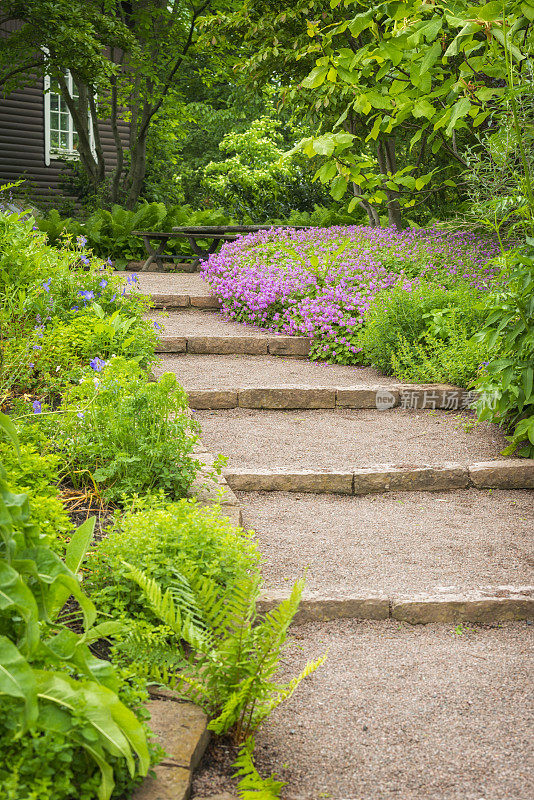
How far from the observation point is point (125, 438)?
11.1 ft

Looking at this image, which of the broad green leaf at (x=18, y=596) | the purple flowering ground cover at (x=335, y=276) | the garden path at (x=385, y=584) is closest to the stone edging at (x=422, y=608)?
the garden path at (x=385, y=584)

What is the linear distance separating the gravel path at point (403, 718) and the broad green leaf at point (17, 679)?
2.29 feet

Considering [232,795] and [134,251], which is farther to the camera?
[134,251]

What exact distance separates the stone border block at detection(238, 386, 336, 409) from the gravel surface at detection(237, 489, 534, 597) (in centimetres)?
153

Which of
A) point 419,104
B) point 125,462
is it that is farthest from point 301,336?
point 125,462

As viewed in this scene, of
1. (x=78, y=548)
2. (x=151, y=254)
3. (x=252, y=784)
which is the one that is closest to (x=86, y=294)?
(x=78, y=548)

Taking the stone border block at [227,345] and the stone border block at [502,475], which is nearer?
the stone border block at [502,475]

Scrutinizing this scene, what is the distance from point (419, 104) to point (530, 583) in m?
2.70

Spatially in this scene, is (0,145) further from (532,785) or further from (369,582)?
(532,785)

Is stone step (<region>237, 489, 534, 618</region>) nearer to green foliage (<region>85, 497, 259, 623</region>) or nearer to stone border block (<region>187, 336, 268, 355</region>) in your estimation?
green foliage (<region>85, 497, 259, 623</region>)

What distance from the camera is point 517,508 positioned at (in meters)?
4.07

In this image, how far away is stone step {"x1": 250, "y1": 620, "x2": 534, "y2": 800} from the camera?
2059 millimetres

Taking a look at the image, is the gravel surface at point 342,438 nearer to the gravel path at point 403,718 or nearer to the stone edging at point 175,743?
the gravel path at point 403,718

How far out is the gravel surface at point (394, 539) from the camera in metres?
3.21
